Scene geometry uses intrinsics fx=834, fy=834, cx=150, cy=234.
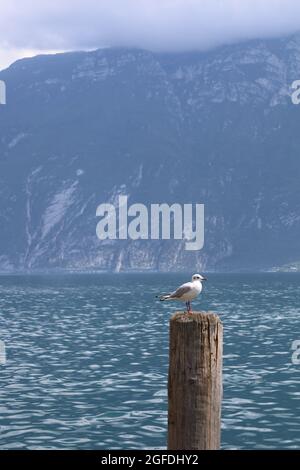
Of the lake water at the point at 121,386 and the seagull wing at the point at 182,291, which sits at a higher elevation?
the seagull wing at the point at 182,291

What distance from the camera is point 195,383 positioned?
11.8m

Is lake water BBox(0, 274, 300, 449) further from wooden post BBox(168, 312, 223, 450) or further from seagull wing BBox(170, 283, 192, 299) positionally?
wooden post BBox(168, 312, 223, 450)

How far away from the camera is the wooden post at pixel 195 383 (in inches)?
463

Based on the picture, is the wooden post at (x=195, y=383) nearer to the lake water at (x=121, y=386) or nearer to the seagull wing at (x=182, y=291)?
the seagull wing at (x=182, y=291)

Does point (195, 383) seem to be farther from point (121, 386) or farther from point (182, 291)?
point (121, 386)

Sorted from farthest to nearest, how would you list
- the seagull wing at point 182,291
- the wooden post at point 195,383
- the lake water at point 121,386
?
the lake water at point 121,386, the seagull wing at point 182,291, the wooden post at point 195,383

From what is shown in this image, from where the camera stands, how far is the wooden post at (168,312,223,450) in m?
11.8

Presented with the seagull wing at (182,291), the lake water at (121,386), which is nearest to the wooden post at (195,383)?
the seagull wing at (182,291)

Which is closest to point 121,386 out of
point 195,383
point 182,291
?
point 182,291

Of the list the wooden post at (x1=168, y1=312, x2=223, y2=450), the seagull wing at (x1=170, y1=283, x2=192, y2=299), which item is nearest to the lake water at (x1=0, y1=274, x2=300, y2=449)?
the seagull wing at (x1=170, y1=283, x2=192, y2=299)
